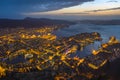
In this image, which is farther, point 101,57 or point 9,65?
point 101,57

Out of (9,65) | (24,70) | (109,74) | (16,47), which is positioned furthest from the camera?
(16,47)

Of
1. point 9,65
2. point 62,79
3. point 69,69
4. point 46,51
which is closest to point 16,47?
point 46,51

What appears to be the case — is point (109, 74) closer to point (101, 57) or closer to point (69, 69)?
point (69, 69)

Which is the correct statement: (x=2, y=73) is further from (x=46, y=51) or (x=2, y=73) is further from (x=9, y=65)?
(x=46, y=51)

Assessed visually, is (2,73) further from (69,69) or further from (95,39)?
(95,39)

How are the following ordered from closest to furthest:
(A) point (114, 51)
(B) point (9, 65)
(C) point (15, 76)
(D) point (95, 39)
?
(C) point (15, 76)
(B) point (9, 65)
(A) point (114, 51)
(D) point (95, 39)

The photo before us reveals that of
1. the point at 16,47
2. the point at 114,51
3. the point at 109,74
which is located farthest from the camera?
the point at 16,47

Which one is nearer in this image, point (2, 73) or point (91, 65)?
point (2, 73)

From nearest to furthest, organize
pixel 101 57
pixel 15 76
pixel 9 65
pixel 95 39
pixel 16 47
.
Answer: pixel 15 76 < pixel 9 65 < pixel 101 57 < pixel 16 47 < pixel 95 39

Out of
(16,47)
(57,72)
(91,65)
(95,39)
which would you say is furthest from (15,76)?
(95,39)
